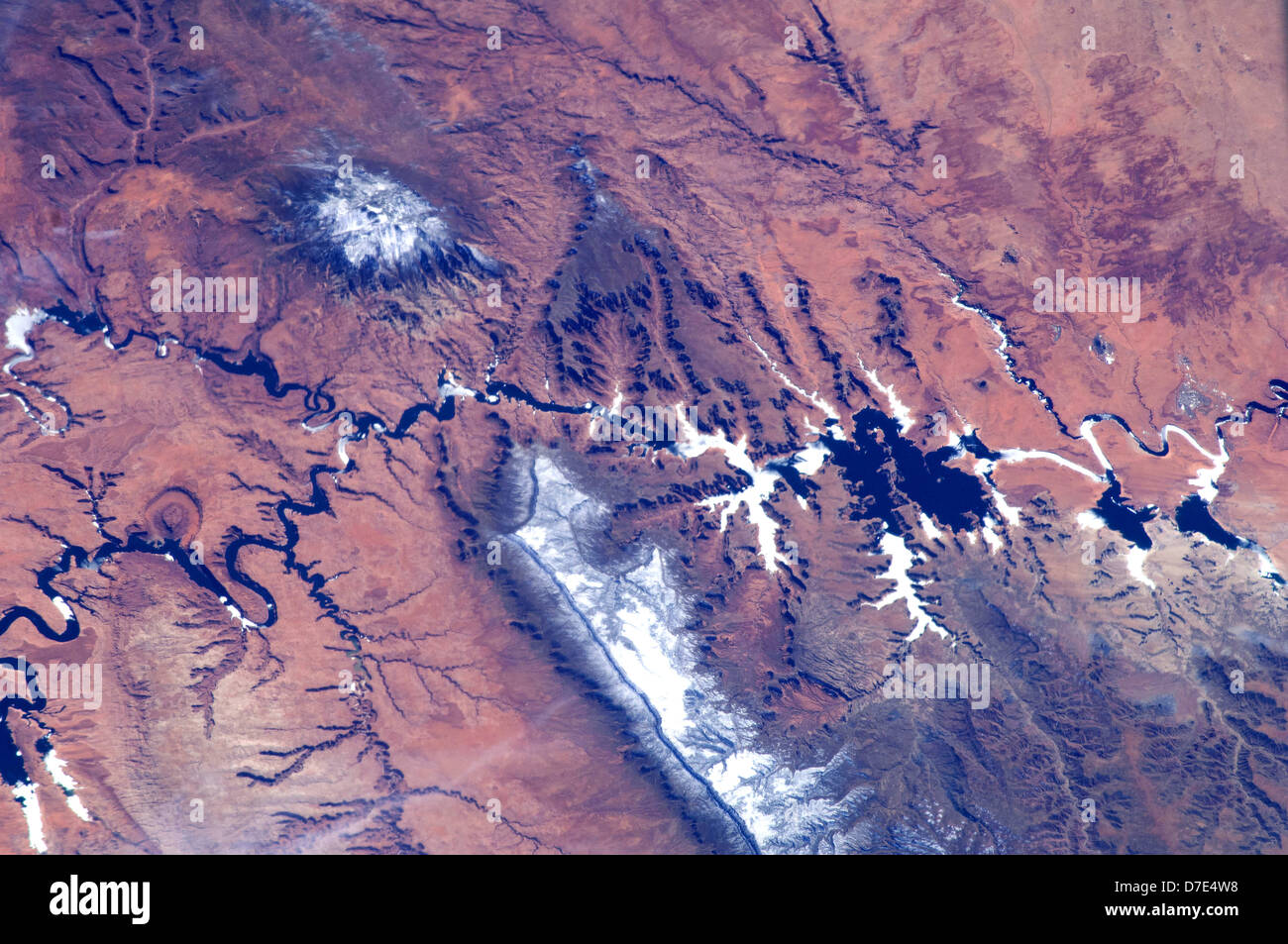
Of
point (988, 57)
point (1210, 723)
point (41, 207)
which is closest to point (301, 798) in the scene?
point (41, 207)

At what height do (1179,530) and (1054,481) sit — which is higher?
(1054,481)

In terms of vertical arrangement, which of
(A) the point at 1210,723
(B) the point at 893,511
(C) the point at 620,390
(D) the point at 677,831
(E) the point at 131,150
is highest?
(E) the point at 131,150

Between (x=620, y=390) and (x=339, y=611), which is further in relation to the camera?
(x=620, y=390)

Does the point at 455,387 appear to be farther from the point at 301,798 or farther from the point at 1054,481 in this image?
the point at 1054,481

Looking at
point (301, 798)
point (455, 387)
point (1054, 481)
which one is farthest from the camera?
point (1054, 481)

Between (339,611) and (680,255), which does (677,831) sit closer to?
(339,611)

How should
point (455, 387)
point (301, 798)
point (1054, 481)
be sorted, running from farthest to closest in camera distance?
point (1054, 481)
point (455, 387)
point (301, 798)

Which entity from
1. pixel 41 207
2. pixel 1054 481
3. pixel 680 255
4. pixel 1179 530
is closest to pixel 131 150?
pixel 41 207
